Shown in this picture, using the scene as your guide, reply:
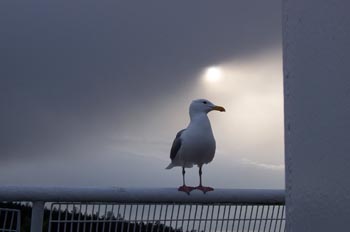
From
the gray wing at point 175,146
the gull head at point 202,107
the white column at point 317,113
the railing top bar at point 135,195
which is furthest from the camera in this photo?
the gull head at point 202,107

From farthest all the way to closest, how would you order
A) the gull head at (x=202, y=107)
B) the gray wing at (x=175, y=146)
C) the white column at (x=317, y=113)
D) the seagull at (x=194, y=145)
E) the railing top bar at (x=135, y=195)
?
1. the gull head at (x=202, y=107)
2. the gray wing at (x=175, y=146)
3. the seagull at (x=194, y=145)
4. the railing top bar at (x=135, y=195)
5. the white column at (x=317, y=113)

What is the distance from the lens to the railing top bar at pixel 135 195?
138 inches

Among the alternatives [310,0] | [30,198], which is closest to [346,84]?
[310,0]

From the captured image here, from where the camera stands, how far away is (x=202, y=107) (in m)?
7.76

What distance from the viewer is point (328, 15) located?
1.38m

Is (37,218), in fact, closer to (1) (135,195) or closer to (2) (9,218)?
(2) (9,218)

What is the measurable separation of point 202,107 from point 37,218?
14.7 ft

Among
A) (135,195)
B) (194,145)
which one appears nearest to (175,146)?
(194,145)

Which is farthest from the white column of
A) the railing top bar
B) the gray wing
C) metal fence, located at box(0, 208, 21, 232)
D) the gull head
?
the gull head

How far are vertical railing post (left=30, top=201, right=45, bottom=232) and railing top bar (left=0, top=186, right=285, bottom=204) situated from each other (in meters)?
0.04

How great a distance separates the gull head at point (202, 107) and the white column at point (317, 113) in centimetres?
602

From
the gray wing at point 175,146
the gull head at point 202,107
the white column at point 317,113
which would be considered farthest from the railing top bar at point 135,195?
the gull head at point 202,107

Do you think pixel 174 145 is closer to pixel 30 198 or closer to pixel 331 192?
pixel 30 198

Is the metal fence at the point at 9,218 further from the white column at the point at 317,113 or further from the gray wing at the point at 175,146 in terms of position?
the gray wing at the point at 175,146
